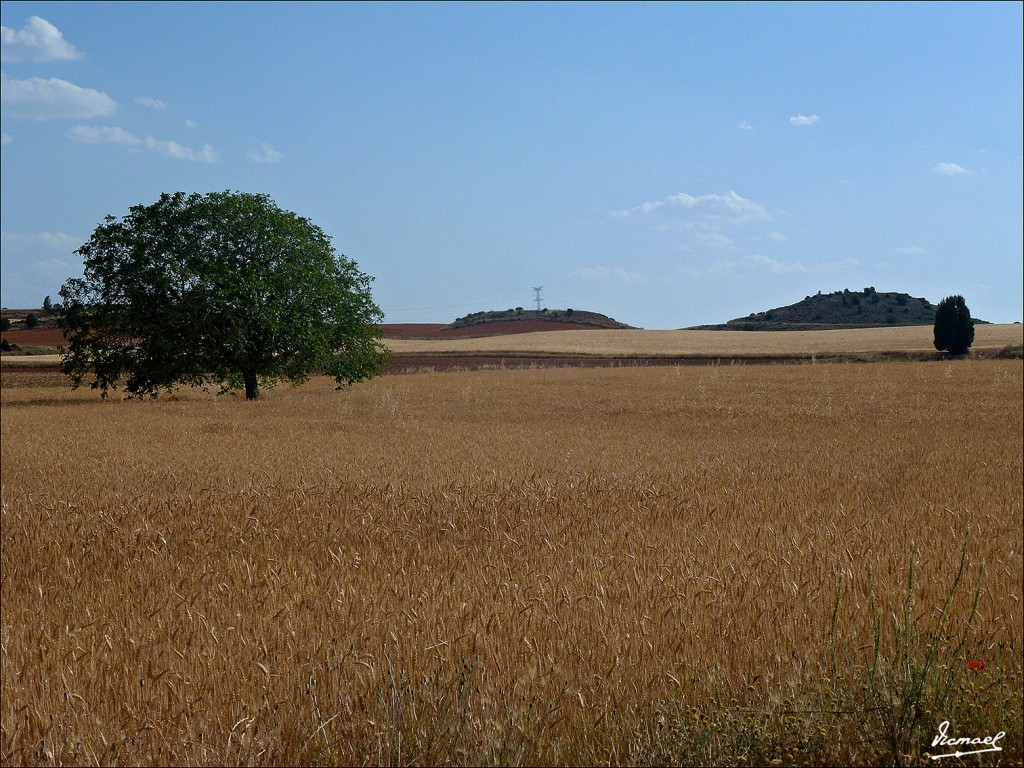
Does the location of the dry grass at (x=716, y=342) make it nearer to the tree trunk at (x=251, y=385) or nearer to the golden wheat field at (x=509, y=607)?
the tree trunk at (x=251, y=385)

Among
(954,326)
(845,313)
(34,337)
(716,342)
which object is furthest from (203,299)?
(845,313)

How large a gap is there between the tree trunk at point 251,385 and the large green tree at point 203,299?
0.04 meters

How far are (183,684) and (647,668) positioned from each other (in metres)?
2.22

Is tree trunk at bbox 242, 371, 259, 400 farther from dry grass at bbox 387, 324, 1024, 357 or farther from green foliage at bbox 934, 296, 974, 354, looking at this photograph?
green foliage at bbox 934, 296, 974, 354

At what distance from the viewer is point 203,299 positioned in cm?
3073

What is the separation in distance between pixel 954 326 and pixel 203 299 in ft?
156

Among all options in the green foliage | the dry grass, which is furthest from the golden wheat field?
the dry grass

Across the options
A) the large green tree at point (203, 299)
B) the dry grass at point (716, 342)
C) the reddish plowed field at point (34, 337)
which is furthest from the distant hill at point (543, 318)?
the large green tree at point (203, 299)

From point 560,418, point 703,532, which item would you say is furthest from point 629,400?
point 703,532

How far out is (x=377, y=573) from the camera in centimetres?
620

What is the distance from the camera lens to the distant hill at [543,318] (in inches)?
4031

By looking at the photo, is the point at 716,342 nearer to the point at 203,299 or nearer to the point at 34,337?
the point at 203,299

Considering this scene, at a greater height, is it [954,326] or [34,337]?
[34,337]

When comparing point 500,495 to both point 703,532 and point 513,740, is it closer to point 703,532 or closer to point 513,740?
point 703,532
